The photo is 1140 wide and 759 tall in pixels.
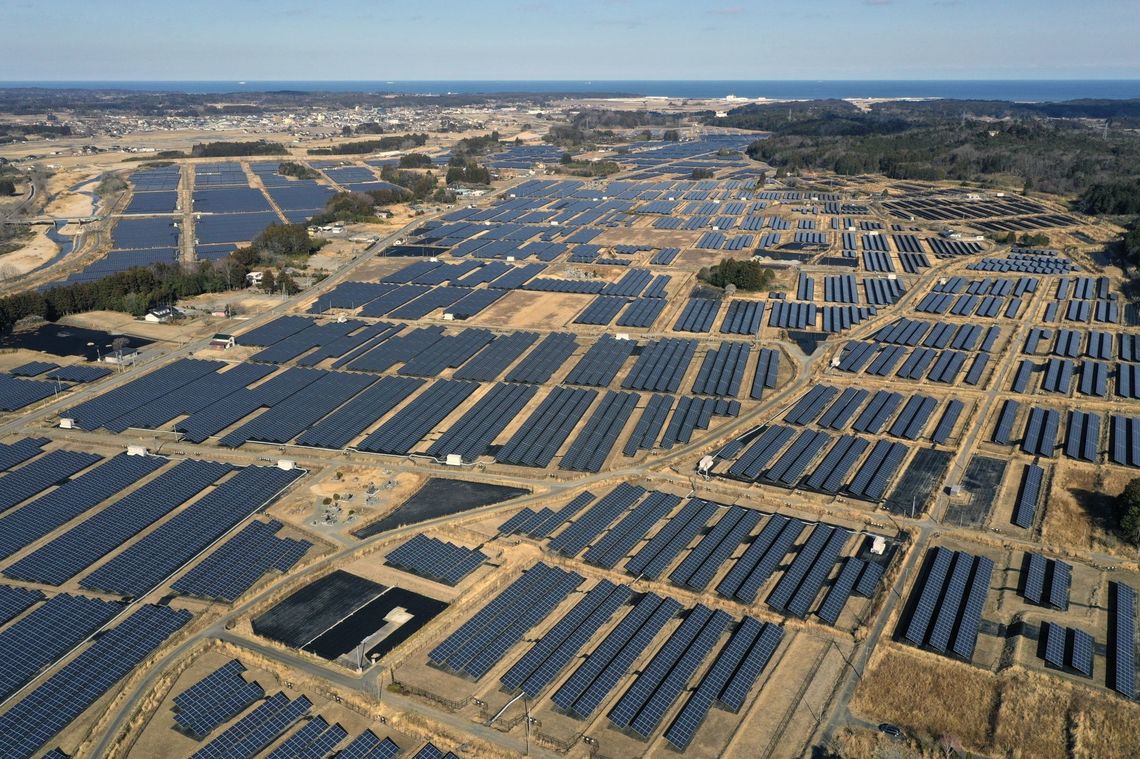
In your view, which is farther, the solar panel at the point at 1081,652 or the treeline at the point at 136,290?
the treeline at the point at 136,290

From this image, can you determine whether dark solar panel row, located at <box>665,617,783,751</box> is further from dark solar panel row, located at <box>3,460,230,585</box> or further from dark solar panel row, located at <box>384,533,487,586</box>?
dark solar panel row, located at <box>3,460,230,585</box>

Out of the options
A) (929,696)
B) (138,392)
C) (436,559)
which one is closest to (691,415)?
(436,559)

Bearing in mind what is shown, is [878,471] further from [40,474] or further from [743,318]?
[40,474]

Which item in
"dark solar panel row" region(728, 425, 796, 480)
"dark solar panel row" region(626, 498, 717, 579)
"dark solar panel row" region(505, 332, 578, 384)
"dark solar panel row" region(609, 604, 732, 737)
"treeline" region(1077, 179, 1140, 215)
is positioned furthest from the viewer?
"treeline" region(1077, 179, 1140, 215)

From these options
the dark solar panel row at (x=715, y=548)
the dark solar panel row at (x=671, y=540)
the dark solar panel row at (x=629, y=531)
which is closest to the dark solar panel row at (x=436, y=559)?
the dark solar panel row at (x=629, y=531)

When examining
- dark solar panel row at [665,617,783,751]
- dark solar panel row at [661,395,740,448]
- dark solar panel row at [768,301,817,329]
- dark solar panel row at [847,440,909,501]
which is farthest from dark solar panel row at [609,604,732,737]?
dark solar panel row at [768,301,817,329]

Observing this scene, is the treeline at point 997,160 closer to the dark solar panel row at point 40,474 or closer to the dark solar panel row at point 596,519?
the dark solar panel row at point 596,519
